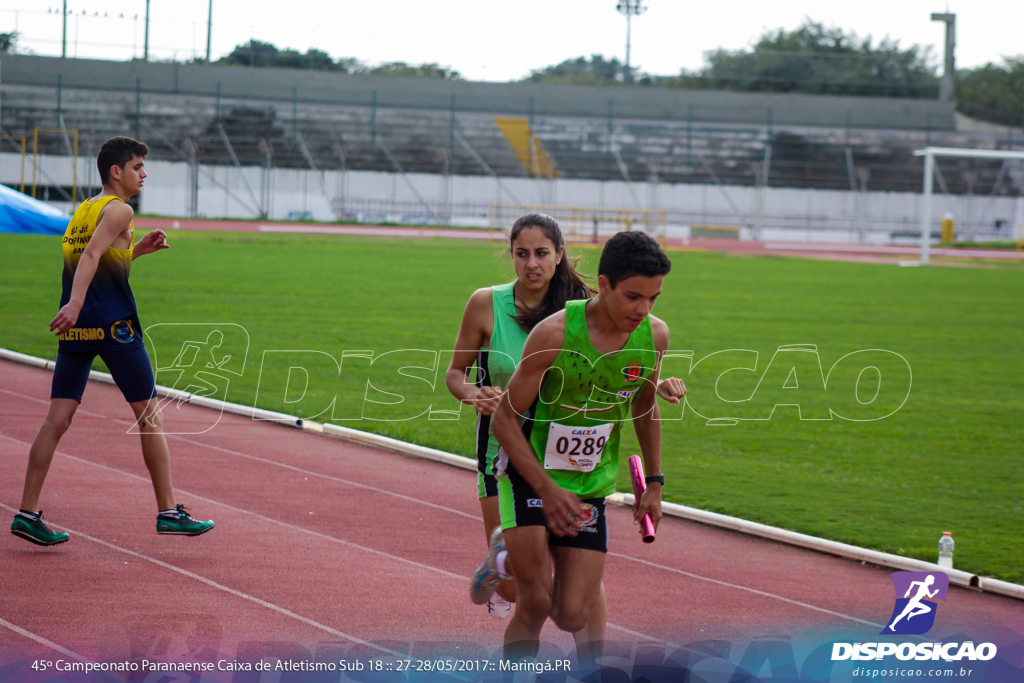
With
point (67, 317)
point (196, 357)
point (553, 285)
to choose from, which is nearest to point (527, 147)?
point (196, 357)

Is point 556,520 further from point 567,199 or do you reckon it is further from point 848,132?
point 848,132

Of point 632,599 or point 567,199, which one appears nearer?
point 632,599

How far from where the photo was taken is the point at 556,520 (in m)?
3.54

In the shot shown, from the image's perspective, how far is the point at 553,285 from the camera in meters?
4.37

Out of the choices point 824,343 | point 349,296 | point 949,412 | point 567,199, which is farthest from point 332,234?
point 949,412

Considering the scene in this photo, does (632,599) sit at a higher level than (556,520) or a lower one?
lower

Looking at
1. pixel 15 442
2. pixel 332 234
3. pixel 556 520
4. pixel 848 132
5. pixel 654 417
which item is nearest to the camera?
pixel 556 520

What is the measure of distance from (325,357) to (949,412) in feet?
23.8

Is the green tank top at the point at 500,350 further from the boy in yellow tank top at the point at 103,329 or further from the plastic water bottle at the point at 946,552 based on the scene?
the plastic water bottle at the point at 946,552

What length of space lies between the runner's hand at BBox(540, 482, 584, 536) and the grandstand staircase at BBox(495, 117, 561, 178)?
48.3 metres

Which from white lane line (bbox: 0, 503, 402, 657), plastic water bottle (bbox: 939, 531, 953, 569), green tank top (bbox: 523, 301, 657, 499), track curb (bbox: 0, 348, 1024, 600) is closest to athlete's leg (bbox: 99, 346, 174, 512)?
white lane line (bbox: 0, 503, 402, 657)

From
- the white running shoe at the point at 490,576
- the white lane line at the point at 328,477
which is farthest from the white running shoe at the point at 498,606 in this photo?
the white lane line at the point at 328,477

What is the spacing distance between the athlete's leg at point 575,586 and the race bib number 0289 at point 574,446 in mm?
305

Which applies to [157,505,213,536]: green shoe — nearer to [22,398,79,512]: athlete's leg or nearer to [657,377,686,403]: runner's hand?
[22,398,79,512]: athlete's leg
